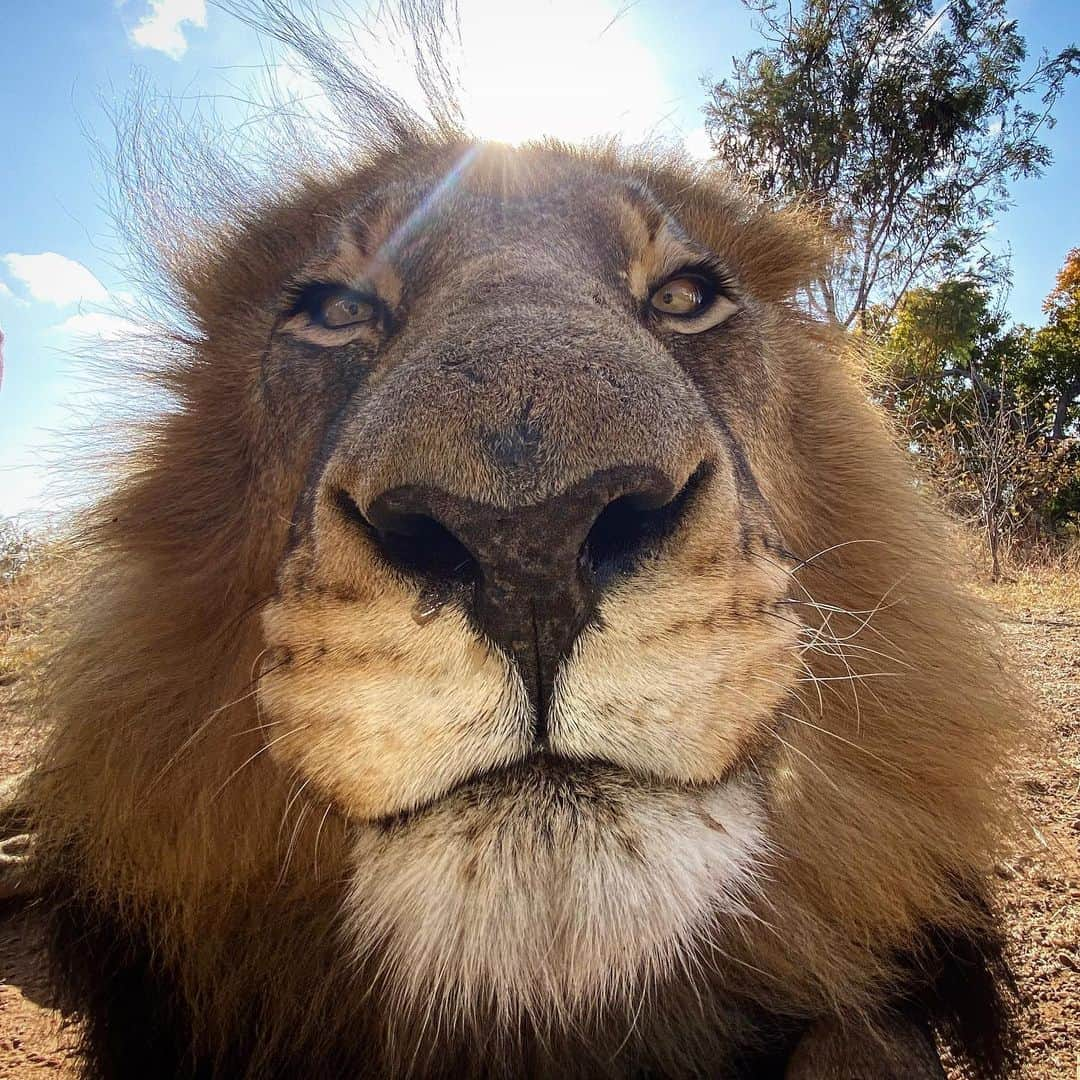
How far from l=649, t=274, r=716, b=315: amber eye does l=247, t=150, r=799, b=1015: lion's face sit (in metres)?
0.49

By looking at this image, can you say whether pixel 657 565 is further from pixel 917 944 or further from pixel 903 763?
pixel 917 944

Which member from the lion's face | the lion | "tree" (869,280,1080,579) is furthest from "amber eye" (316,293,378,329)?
"tree" (869,280,1080,579)

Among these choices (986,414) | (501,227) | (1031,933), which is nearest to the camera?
(501,227)

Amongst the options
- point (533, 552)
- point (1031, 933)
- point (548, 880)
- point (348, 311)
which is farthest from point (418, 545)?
point (1031, 933)

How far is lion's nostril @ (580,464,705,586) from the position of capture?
3.49 ft

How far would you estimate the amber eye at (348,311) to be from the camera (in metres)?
1.78

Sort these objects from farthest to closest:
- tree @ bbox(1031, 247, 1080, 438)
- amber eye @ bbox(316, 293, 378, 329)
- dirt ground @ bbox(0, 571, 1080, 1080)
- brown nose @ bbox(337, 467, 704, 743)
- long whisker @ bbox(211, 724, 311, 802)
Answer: tree @ bbox(1031, 247, 1080, 438) → dirt ground @ bbox(0, 571, 1080, 1080) → amber eye @ bbox(316, 293, 378, 329) → long whisker @ bbox(211, 724, 311, 802) → brown nose @ bbox(337, 467, 704, 743)

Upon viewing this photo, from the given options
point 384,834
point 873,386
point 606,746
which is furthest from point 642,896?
point 873,386

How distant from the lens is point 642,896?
1.12 m

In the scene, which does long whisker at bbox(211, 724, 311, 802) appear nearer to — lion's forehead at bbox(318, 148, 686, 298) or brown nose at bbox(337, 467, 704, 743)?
brown nose at bbox(337, 467, 704, 743)

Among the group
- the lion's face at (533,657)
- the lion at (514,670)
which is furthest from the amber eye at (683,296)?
the lion's face at (533,657)

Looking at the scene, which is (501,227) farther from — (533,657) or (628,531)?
(533,657)

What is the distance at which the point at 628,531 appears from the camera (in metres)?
1.12

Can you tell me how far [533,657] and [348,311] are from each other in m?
1.08
